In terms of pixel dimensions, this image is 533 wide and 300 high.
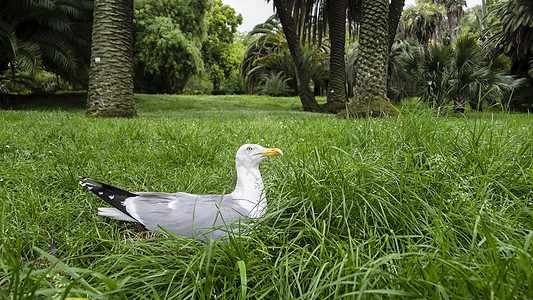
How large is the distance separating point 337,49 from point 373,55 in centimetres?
485

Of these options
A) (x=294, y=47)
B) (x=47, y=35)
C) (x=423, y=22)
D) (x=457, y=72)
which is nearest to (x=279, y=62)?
(x=294, y=47)

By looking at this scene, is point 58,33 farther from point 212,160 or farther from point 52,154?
point 212,160

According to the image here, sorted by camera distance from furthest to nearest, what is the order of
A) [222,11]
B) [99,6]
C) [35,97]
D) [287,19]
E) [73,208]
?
[222,11] → [35,97] → [287,19] → [99,6] → [73,208]

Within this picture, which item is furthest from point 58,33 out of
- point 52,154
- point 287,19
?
point 52,154

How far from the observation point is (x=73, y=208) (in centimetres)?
213

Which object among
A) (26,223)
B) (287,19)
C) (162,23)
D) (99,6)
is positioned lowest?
(26,223)

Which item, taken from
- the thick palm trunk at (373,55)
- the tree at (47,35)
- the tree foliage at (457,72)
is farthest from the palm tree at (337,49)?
the tree at (47,35)

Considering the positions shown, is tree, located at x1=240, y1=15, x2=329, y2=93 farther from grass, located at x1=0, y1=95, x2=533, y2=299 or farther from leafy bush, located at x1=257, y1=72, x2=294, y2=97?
grass, located at x1=0, y1=95, x2=533, y2=299

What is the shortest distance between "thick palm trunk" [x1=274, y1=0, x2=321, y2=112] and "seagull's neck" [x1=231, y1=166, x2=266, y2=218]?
11.4 metres

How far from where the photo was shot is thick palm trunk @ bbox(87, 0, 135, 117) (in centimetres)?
721

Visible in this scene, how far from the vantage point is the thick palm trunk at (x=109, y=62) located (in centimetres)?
721

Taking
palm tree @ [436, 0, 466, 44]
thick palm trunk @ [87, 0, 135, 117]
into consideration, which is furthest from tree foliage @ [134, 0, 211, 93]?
palm tree @ [436, 0, 466, 44]

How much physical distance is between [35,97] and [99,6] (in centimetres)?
1079

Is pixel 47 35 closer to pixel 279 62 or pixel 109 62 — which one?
pixel 109 62
